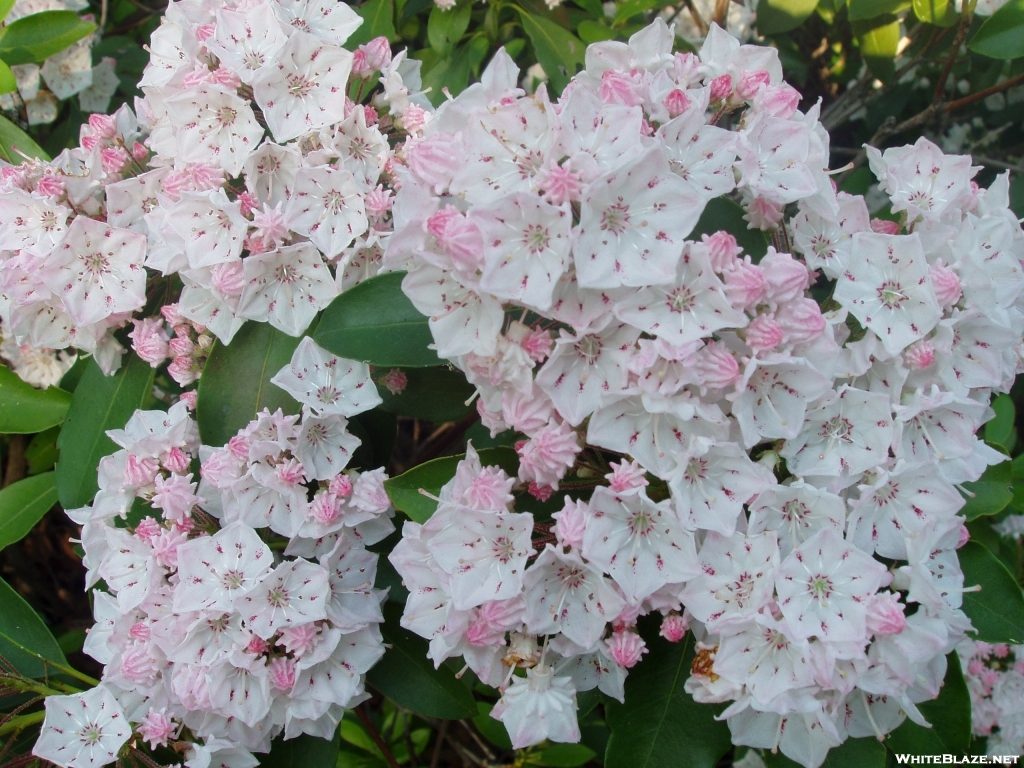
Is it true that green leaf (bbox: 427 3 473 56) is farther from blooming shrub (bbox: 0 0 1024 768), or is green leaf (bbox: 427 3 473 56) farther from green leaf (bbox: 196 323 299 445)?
green leaf (bbox: 196 323 299 445)

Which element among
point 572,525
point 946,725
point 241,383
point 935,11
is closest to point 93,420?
point 241,383

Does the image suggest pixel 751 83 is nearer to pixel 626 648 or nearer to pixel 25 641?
pixel 626 648

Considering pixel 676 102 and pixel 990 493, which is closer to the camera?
pixel 676 102

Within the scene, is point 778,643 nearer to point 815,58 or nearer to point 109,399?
point 109,399

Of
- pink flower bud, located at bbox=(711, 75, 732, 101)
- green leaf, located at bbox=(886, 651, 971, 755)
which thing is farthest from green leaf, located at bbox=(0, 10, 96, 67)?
green leaf, located at bbox=(886, 651, 971, 755)

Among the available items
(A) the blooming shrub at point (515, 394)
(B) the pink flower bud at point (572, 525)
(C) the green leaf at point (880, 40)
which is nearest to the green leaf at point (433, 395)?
(A) the blooming shrub at point (515, 394)

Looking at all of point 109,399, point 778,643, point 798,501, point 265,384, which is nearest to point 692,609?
point 778,643

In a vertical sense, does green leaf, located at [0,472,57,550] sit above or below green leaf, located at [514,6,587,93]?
below
